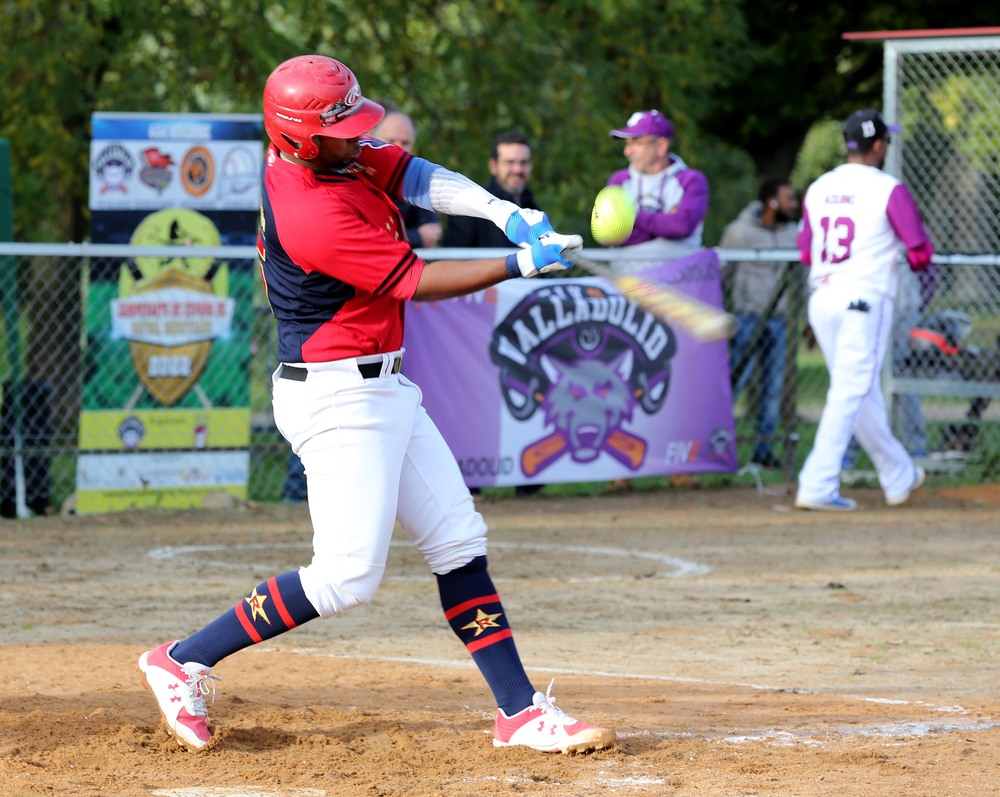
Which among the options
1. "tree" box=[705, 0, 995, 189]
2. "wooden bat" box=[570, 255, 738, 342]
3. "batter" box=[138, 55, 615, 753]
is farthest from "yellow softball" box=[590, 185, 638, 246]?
"tree" box=[705, 0, 995, 189]

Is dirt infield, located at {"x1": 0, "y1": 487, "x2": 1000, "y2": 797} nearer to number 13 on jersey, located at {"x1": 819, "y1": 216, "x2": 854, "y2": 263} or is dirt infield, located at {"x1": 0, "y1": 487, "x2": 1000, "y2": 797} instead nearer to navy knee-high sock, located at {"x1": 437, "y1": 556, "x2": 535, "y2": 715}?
navy knee-high sock, located at {"x1": 437, "y1": 556, "x2": 535, "y2": 715}

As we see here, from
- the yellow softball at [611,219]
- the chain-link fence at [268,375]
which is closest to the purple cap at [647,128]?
the chain-link fence at [268,375]

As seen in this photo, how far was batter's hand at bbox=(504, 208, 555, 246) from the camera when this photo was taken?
432 centimetres

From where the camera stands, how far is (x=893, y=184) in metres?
9.59

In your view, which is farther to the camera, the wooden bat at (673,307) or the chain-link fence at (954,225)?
the chain-link fence at (954,225)

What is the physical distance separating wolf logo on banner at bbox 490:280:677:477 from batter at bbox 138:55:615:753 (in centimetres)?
525

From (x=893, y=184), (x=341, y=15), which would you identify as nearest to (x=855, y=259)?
(x=893, y=184)

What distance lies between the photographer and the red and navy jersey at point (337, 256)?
4277mm

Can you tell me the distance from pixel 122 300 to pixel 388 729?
5386 millimetres

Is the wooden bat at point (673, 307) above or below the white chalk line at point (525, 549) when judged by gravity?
above

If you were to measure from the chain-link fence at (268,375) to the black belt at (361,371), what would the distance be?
4.96m

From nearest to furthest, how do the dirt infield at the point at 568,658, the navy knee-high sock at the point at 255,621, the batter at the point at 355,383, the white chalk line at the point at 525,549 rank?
the batter at the point at 355,383
the dirt infield at the point at 568,658
the navy knee-high sock at the point at 255,621
the white chalk line at the point at 525,549

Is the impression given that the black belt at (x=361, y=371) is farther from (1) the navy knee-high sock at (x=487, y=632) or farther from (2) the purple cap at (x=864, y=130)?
(2) the purple cap at (x=864, y=130)

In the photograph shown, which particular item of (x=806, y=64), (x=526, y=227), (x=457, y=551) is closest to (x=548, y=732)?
(x=457, y=551)
